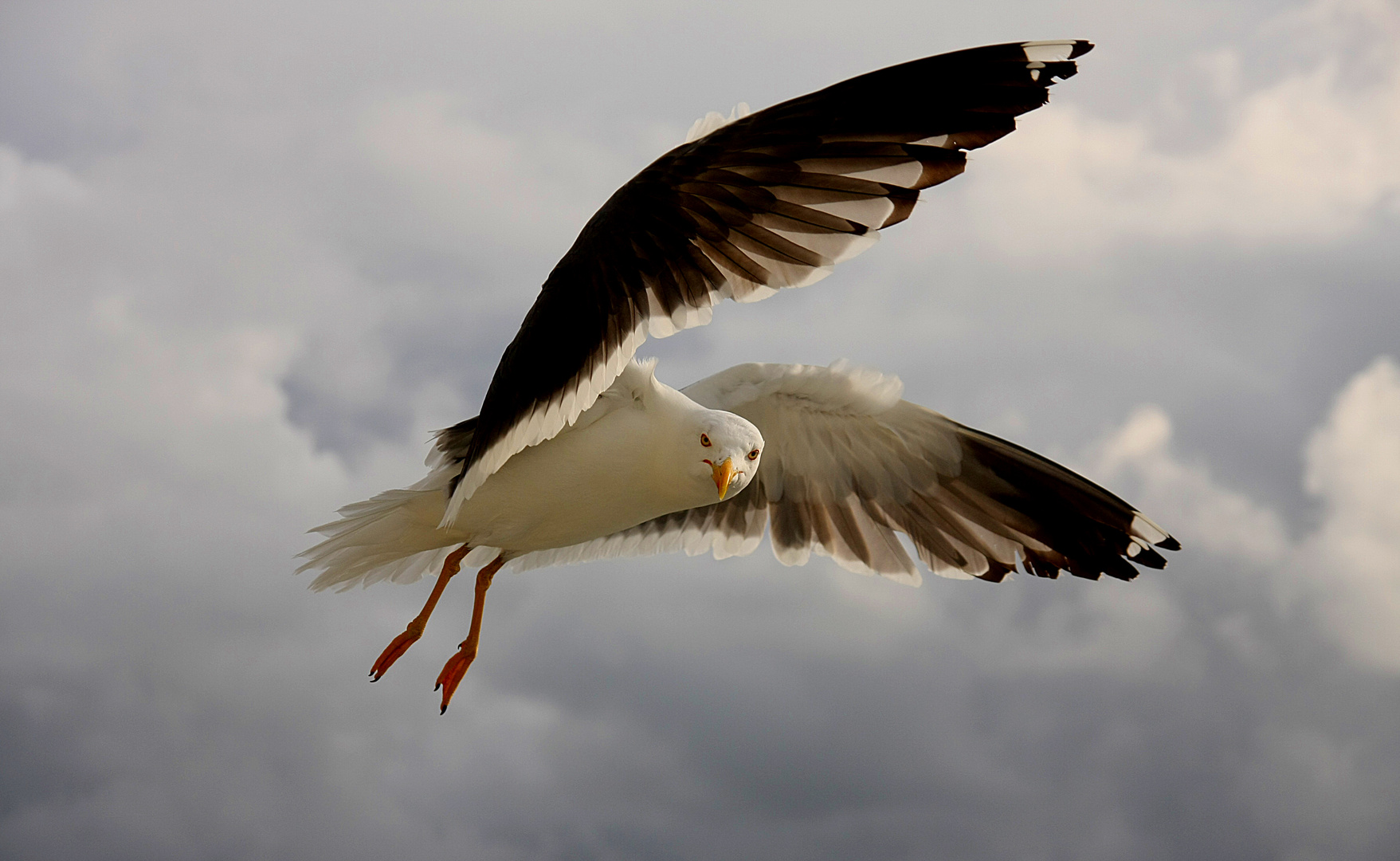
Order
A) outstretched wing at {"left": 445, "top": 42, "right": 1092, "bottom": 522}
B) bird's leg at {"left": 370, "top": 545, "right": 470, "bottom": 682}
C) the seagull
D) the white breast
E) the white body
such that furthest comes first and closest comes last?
1. bird's leg at {"left": 370, "top": 545, "right": 470, "bottom": 682}
2. the white breast
3. the white body
4. the seagull
5. outstretched wing at {"left": 445, "top": 42, "right": 1092, "bottom": 522}

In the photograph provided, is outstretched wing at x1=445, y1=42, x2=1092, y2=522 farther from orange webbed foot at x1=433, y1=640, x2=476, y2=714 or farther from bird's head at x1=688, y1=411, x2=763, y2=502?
orange webbed foot at x1=433, y1=640, x2=476, y2=714

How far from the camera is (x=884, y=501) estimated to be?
650 centimetres

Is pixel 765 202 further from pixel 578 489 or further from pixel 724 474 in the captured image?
pixel 578 489

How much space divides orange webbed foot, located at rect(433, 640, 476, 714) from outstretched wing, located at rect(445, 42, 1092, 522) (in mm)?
1504

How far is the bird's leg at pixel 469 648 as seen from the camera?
5422 mm

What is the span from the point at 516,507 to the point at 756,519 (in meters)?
1.71

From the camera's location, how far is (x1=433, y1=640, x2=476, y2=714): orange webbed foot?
5.39 metres

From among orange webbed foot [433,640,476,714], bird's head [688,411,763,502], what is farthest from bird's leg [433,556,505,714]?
bird's head [688,411,763,502]

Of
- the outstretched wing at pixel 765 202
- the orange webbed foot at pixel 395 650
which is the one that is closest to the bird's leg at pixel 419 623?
the orange webbed foot at pixel 395 650

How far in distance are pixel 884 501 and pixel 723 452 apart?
1968 mm

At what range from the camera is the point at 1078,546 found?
5.95 meters

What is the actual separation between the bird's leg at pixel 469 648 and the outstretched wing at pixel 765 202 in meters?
1.51

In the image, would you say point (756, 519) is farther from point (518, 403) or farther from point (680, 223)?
point (680, 223)

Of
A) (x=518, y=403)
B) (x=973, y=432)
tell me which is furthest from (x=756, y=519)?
(x=518, y=403)
